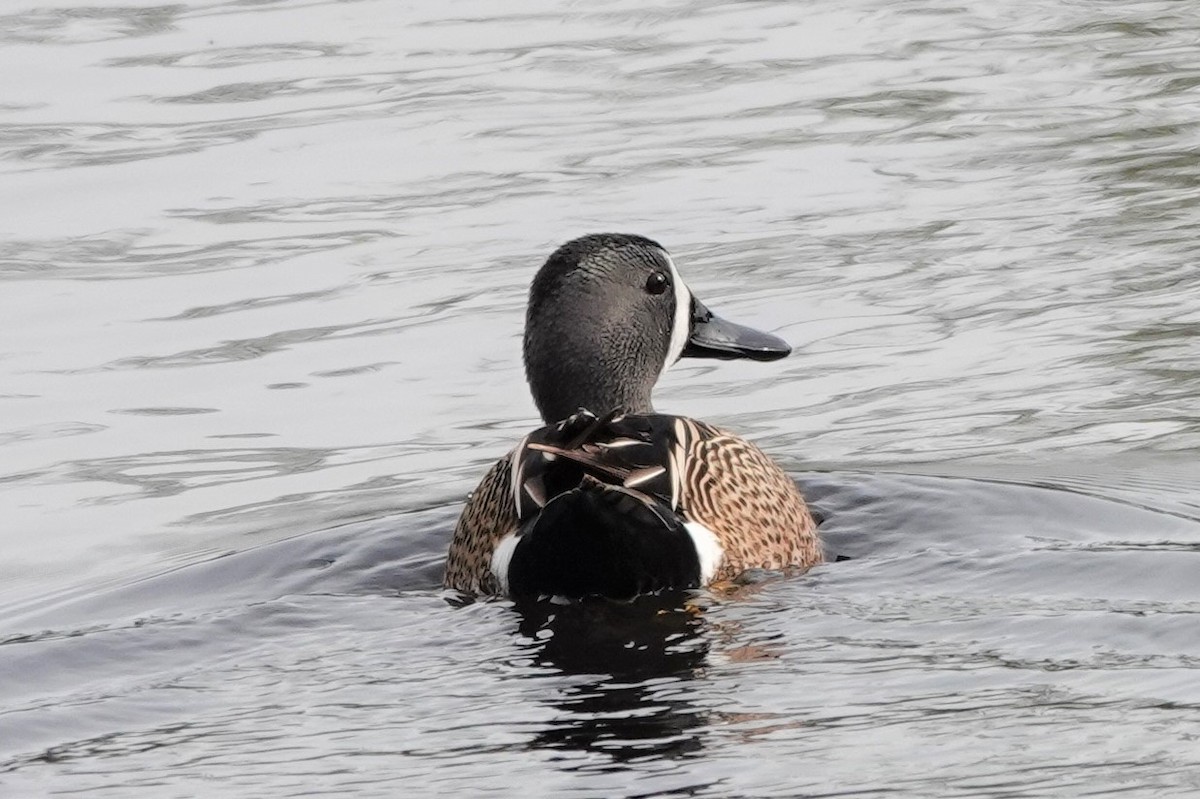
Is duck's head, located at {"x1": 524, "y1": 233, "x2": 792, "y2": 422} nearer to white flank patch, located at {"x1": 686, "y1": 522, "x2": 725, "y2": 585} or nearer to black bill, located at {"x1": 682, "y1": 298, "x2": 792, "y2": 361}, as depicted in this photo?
black bill, located at {"x1": 682, "y1": 298, "x2": 792, "y2": 361}

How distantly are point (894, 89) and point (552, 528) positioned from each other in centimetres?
777

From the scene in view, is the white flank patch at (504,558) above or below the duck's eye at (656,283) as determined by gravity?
below

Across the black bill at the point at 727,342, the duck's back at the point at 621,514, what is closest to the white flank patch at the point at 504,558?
the duck's back at the point at 621,514

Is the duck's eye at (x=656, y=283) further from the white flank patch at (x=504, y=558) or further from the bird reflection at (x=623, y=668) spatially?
the bird reflection at (x=623, y=668)

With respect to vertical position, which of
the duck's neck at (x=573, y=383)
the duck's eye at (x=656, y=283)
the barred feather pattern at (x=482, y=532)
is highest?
the duck's eye at (x=656, y=283)

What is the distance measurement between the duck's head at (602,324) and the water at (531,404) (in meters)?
0.81

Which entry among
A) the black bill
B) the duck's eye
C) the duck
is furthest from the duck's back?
the black bill

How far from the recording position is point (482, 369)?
1053cm

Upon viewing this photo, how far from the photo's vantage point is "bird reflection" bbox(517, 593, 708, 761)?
5.87 m

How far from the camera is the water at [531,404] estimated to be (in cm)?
601

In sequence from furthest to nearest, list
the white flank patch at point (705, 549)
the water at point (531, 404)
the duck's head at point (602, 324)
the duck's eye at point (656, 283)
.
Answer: the duck's eye at point (656, 283), the duck's head at point (602, 324), the white flank patch at point (705, 549), the water at point (531, 404)

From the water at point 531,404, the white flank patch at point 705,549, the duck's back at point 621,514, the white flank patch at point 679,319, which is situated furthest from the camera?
the white flank patch at point 679,319

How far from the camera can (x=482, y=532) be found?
7.80 metres

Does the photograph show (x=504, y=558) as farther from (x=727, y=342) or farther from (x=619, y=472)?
(x=727, y=342)
